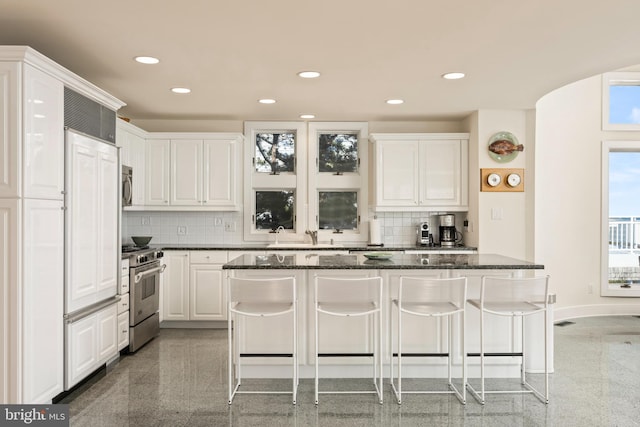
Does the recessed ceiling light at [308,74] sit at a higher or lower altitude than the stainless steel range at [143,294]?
higher

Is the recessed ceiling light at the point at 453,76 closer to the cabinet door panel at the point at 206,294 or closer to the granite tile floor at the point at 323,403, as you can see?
the granite tile floor at the point at 323,403

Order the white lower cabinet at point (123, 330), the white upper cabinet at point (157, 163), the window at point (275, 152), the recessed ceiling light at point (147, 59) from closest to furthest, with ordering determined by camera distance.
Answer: the recessed ceiling light at point (147, 59) < the white lower cabinet at point (123, 330) < the white upper cabinet at point (157, 163) < the window at point (275, 152)

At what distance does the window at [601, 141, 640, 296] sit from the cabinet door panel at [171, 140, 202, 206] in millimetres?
5536

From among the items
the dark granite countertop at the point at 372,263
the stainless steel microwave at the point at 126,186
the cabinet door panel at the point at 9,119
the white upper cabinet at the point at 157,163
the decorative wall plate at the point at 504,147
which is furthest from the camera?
the white upper cabinet at the point at 157,163

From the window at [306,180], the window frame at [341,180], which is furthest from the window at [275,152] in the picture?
the window frame at [341,180]

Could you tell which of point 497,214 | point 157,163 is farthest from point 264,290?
point 497,214

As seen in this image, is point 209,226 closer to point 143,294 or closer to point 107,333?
point 143,294

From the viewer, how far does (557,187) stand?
5.73 m

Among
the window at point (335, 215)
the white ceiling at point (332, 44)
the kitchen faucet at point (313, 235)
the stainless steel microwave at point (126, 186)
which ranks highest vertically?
the white ceiling at point (332, 44)

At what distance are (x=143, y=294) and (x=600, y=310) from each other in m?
5.82

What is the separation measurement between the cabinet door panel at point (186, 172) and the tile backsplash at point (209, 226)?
0.42m

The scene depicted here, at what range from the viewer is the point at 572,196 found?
5789 mm

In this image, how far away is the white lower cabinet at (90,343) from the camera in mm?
3119

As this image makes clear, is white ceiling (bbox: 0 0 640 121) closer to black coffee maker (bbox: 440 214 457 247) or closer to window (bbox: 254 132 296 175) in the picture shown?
window (bbox: 254 132 296 175)
